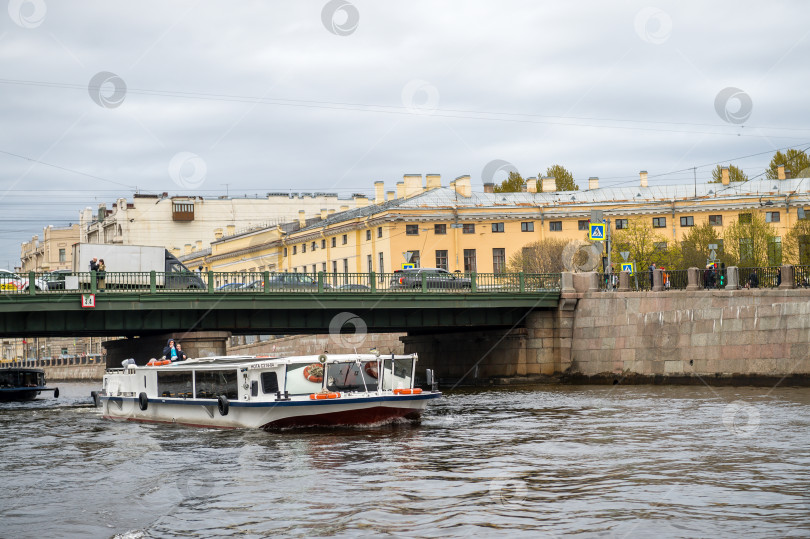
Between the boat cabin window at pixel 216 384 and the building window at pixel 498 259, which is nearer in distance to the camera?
the boat cabin window at pixel 216 384

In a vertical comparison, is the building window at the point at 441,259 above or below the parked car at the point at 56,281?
above

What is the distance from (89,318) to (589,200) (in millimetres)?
46242

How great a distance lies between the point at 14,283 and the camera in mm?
35938

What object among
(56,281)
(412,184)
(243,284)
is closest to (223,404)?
(56,281)

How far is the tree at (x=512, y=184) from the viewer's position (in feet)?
287

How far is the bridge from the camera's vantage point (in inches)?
1422

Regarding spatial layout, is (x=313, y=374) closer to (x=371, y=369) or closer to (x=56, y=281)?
(x=371, y=369)

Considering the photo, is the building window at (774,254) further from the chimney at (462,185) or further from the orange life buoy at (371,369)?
the orange life buoy at (371,369)

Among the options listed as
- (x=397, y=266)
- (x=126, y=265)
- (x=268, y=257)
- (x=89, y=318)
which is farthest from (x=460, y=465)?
(x=268, y=257)

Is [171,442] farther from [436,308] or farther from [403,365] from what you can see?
[436,308]

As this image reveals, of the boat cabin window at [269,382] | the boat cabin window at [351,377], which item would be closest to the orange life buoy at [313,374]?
the boat cabin window at [351,377]

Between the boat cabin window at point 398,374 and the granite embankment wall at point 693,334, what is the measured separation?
13989 millimetres

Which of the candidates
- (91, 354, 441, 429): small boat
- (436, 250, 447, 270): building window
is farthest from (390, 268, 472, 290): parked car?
(436, 250, 447, 270): building window

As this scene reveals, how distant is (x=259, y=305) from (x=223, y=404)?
1190 cm
